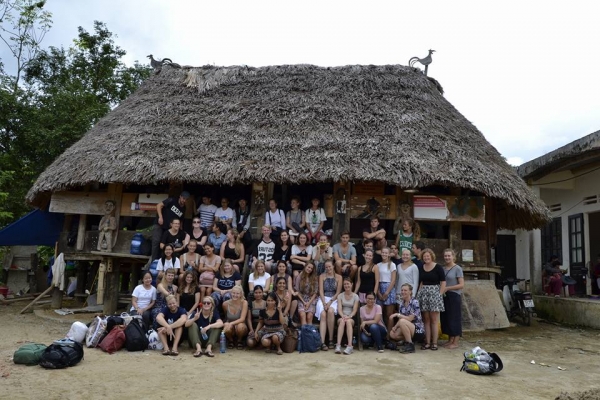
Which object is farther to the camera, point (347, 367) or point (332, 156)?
point (332, 156)

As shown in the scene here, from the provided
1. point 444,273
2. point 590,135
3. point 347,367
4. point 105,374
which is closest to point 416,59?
point 590,135

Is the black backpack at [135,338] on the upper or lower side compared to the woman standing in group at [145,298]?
lower

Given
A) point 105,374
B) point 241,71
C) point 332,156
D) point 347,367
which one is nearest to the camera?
point 105,374

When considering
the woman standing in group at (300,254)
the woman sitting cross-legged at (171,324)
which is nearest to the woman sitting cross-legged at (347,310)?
the woman standing in group at (300,254)

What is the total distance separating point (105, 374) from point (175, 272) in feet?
7.16

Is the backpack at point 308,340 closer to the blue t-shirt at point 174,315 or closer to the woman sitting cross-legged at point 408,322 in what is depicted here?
the woman sitting cross-legged at point 408,322

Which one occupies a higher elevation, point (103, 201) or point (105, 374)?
point (103, 201)

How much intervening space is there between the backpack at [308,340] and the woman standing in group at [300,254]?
44.0 inches

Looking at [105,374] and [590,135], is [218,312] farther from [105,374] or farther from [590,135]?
[590,135]

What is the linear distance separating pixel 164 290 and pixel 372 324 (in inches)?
113

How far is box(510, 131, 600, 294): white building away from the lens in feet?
34.6

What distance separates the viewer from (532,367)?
559cm

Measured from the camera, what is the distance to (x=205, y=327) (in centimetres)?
623

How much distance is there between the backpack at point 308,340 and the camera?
20.3 feet
